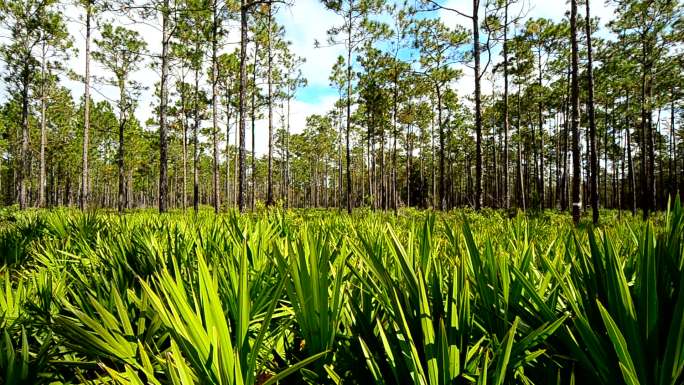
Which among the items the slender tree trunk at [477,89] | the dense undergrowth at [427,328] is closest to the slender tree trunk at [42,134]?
the slender tree trunk at [477,89]

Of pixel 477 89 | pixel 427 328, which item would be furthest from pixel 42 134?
pixel 427 328

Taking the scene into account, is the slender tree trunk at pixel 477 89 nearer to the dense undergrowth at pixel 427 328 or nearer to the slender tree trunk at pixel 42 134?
the dense undergrowth at pixel 427 328

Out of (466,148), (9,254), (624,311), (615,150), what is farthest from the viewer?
(466,148)

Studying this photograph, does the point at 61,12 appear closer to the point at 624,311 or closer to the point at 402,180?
the point at 624,311

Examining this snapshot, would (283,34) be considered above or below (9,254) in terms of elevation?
above

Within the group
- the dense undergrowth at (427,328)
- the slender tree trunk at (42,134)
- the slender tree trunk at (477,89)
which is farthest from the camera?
the slender tree trunk at (42,134)

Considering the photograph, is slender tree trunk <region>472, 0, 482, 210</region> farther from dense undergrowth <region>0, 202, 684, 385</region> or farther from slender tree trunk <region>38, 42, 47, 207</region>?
slender tree trunk <region>38, 42, 47, 207</region>

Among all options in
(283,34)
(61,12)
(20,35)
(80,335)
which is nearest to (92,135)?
(20,35)

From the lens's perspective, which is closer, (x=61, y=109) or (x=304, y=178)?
(x=61, y=109)

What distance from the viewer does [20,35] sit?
24453 millimetres

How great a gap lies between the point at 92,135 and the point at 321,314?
52595 millimetres

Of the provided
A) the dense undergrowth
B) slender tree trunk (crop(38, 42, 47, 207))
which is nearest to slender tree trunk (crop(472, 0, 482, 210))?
the dense undergrowth

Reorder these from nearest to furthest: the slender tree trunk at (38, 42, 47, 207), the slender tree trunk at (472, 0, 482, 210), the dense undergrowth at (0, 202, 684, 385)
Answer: the dense undergrowth at (0, 202, 684, 385)
the slender tree trunk at (472, 0, 482, 210)
the slender tree trunk at (38, 42, 47, 207)

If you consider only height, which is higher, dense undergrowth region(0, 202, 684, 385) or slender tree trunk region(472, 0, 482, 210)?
slender tree trunk region(472, 0, 482, 210)
